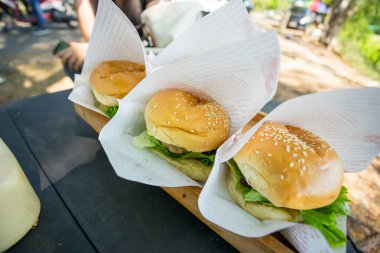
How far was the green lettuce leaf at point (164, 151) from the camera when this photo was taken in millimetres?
1210

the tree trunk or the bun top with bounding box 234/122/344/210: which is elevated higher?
the bun top with bounding box 234/122/344/210

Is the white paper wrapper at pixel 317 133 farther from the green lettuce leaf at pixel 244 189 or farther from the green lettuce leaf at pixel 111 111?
the green lettuce leaf at pixel 111 111

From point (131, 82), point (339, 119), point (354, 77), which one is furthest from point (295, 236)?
point (354, 77)

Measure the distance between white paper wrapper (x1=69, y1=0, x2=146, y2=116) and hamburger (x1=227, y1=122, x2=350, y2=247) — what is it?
808mm

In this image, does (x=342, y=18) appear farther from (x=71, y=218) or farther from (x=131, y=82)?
(x=71, y=218)

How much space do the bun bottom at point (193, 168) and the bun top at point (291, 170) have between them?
0.21 meters

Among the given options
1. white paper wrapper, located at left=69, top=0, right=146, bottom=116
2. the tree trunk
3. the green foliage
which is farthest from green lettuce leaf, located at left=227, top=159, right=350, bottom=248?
the tree trunk

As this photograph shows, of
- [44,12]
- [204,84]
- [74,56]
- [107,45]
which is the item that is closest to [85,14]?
[74,56]

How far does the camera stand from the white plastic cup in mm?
851

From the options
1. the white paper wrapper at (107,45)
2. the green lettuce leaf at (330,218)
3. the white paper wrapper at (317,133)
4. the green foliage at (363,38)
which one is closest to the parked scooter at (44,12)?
the white paper wrapper at (107,45)

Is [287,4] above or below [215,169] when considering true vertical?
below

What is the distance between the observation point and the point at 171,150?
50.1 inches

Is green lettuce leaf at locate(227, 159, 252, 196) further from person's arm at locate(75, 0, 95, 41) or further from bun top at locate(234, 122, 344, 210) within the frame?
person's arm at locate(75, 0, 95, 41)

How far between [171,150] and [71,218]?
540 mm
